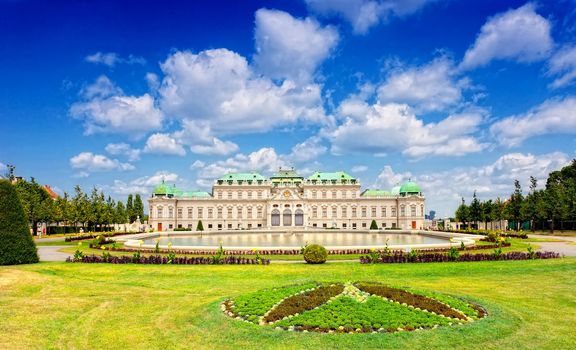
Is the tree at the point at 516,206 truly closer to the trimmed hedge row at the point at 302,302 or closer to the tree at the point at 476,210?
the tree at the point at 476,210

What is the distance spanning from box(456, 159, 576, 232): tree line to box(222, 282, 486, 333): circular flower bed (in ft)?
205

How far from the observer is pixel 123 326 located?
40.4ft

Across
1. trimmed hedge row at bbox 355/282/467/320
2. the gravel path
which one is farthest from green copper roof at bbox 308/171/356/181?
trimmed hedge row at bbox 355/282/467/320

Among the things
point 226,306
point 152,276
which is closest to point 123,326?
point 226,306

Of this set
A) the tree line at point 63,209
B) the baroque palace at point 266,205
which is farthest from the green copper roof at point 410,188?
the tree line at point 63,209

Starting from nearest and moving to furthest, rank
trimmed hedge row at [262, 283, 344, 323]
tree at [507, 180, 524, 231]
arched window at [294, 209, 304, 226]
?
1. trimmed hedge row at [262, 283, 344, 323]
2. tree at [507, 180, 524, 231]
3. arched window at [294, 209, 304, 226]

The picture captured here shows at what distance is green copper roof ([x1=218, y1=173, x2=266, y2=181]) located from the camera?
10331 cm

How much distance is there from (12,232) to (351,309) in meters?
20.3

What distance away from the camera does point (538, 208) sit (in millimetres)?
70438

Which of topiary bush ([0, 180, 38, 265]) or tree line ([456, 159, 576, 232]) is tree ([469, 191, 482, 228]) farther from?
topiary bush ([0, 180, 38, 265])

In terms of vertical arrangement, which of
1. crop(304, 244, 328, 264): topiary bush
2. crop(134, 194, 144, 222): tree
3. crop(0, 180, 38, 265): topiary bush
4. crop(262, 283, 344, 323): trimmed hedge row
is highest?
crop(134, 194, 144, 222): tree

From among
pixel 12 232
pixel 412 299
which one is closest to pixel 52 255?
pixel 12 232

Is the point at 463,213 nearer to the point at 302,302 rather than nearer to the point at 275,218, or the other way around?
the point at 275,218

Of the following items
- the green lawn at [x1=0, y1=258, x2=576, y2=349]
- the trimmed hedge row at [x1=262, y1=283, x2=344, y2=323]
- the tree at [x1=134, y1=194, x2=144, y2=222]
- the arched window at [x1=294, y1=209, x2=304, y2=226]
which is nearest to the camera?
the green lawn at [x1=0, y1=258, x2=576, y2=349]
